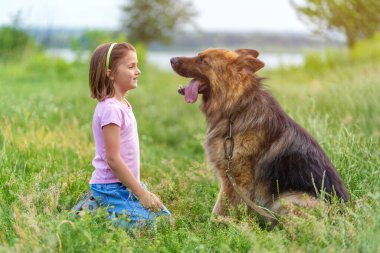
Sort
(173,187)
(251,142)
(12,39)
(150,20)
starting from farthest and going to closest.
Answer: (150,20) < (12,39) < (173,187) < (251,142)

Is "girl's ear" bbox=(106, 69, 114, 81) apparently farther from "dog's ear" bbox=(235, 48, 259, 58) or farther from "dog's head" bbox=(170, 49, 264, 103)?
"dog's ear" bbox=(235, 48, 259, 58)

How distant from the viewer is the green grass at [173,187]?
3840mm

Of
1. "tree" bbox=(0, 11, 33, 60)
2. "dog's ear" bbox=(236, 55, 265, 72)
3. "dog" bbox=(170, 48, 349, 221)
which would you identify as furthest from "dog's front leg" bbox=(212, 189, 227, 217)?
"tree" bbox=(0, 11, 33, 60)

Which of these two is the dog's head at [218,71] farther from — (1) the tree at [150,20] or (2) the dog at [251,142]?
(1) the tree at [150,20]

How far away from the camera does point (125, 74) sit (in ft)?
14.8

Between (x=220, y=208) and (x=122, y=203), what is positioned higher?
(x=122, y=203)

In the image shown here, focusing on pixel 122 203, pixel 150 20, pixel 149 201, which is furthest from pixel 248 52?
pixel 150 20

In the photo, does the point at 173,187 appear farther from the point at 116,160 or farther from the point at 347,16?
the point at 347,16

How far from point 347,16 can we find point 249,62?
589 inches

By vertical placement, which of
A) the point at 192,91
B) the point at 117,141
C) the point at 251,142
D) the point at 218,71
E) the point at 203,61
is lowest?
the point at 251,142

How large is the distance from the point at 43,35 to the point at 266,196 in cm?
1563

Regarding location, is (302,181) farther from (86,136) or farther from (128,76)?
(86,136)

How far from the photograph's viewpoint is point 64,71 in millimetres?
16125

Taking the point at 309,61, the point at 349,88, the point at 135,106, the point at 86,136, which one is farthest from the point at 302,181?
the point at 309,61
